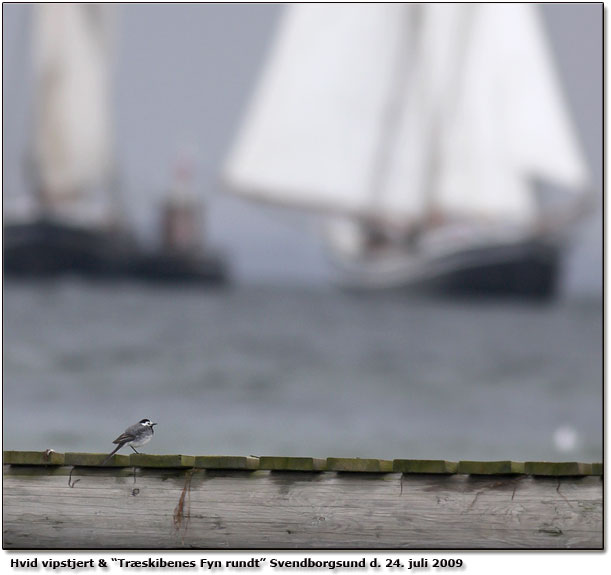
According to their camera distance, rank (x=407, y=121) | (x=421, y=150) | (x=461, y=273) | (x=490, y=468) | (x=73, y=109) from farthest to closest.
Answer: (x=73, y=109) < (x=461, y=273) < (x=421, y=150) < (x=407, y=121) < (x=490, y=468)

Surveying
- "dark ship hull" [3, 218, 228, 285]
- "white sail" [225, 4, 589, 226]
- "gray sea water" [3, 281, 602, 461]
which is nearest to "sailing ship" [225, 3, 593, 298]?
"white sail" [225, 4, 589, 226]

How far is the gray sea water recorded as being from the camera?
40.2 ft

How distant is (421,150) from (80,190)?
671cm

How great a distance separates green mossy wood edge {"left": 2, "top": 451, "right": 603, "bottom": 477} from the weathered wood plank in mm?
33

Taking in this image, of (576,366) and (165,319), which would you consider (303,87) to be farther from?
(576,366)

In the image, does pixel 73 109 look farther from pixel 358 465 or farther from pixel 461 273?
pixel 358 465

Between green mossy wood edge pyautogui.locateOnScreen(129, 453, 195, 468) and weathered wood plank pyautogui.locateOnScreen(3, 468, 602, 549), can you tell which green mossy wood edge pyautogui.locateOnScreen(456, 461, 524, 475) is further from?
green mossy wood edge pyautogui.locateOnScreen(129, 453, 195, 468)

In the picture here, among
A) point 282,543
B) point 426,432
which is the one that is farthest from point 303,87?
point 282,543

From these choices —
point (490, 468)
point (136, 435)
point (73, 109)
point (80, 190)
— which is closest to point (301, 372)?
point (80, 190)

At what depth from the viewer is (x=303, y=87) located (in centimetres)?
1962

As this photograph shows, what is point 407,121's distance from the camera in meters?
18.7

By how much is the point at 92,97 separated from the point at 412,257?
653 cm

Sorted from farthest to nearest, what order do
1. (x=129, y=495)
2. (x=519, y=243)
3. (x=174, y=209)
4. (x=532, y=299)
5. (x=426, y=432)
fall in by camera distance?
1. (x=519, y=243)
2. (x=532, y=299)
3. (x=174, y=209)
4. (x=426, y=432)
5. (x=129, y=495)

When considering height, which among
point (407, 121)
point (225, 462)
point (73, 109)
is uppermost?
point (73, 109)
